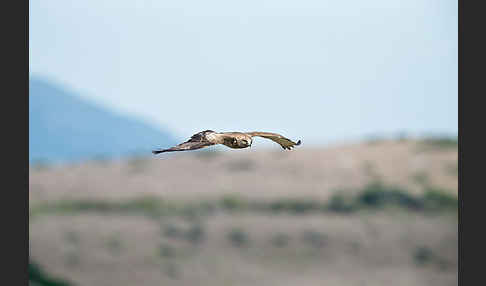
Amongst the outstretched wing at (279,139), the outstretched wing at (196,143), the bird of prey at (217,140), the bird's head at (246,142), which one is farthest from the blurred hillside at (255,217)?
the outstretched wing at (196,143)

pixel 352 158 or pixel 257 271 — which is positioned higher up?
pixel 352 158

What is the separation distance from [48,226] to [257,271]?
22.2m

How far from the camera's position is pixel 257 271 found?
11462 cm

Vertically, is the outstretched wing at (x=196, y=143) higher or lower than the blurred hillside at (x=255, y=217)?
higher

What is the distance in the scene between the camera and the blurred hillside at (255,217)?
4412 inches

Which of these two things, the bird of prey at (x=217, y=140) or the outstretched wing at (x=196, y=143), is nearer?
the outstretched wing at (x=196, y=143)

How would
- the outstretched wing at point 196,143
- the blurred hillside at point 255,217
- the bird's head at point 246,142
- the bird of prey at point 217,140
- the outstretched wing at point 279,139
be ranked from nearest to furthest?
1. the outstretched wing at point 196,143
2. the bird of prey at point 217,140
3. the bird's head at point 246,142
4. the outstretched wing at point 279,139
5. the blurred hillside at point 255,217

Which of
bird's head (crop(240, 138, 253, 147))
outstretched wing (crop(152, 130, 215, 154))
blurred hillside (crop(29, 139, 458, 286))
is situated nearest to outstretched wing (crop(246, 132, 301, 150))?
bird's head (crop(240, 138, 253, 147))

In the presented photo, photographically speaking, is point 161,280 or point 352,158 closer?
point 161,280

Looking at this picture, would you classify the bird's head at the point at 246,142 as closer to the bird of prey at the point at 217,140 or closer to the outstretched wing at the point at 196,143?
the bird of prey at the point at 217,140

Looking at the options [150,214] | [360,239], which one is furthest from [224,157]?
[360,239]

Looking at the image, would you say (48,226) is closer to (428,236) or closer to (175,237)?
(175,237)

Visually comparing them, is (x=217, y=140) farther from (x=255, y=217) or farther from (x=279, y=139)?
(x=255, y=217)

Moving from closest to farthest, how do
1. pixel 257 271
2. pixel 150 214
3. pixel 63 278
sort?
1. pixel 63 278
2. pixel 257 271
3. pixel 150 214
